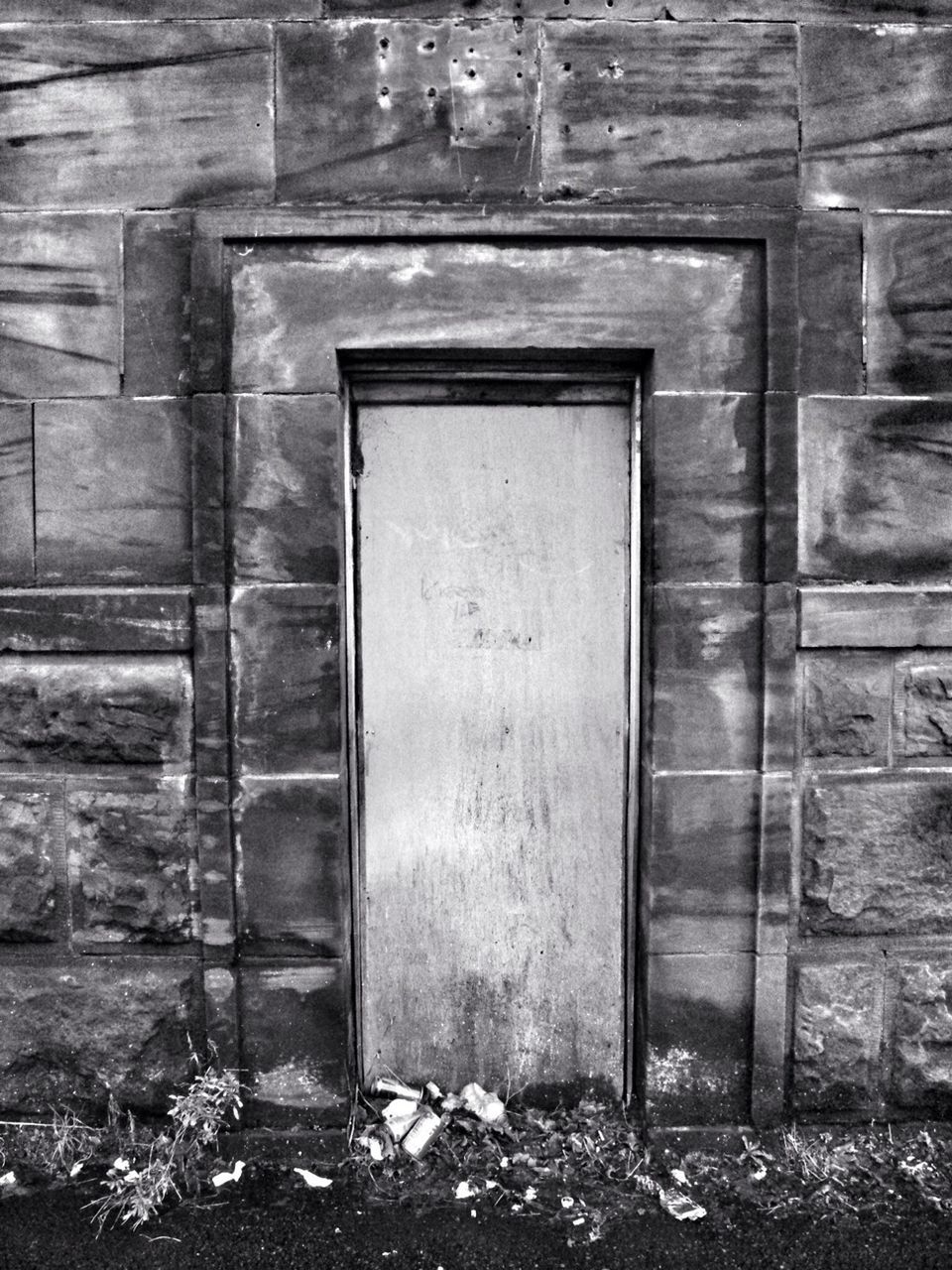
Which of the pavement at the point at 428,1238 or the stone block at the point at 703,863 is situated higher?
the stone block at the point at 703,863

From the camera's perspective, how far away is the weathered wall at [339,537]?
3322 mm

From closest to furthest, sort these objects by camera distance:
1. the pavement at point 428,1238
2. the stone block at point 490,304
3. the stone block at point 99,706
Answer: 1. the pavement at point 428,1238
2. the stone block at point 490,304
3. the stone block at point 99,706

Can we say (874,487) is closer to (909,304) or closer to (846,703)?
(909,304)

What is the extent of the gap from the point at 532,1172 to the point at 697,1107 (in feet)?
2.01

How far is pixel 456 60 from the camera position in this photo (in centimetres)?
332

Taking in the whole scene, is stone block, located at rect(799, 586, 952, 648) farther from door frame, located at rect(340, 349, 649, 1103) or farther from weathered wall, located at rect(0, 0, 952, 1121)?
door frame, located at rect(340, 349, 649, 1103)

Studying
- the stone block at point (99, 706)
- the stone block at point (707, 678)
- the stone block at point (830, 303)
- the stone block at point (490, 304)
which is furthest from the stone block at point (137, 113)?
the stone block at point (707, 678)

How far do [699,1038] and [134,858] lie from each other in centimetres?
205

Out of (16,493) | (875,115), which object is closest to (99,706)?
(16,493)

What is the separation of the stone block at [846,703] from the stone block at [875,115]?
5.03ft

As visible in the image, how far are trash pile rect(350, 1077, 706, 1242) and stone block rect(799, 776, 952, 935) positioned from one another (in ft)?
3.33

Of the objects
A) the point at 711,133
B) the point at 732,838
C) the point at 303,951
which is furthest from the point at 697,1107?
the point at 711,133

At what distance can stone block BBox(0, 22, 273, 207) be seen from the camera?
3314mm

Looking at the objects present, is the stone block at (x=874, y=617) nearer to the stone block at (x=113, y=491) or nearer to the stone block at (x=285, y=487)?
the stone block at (x=285, y=487)
